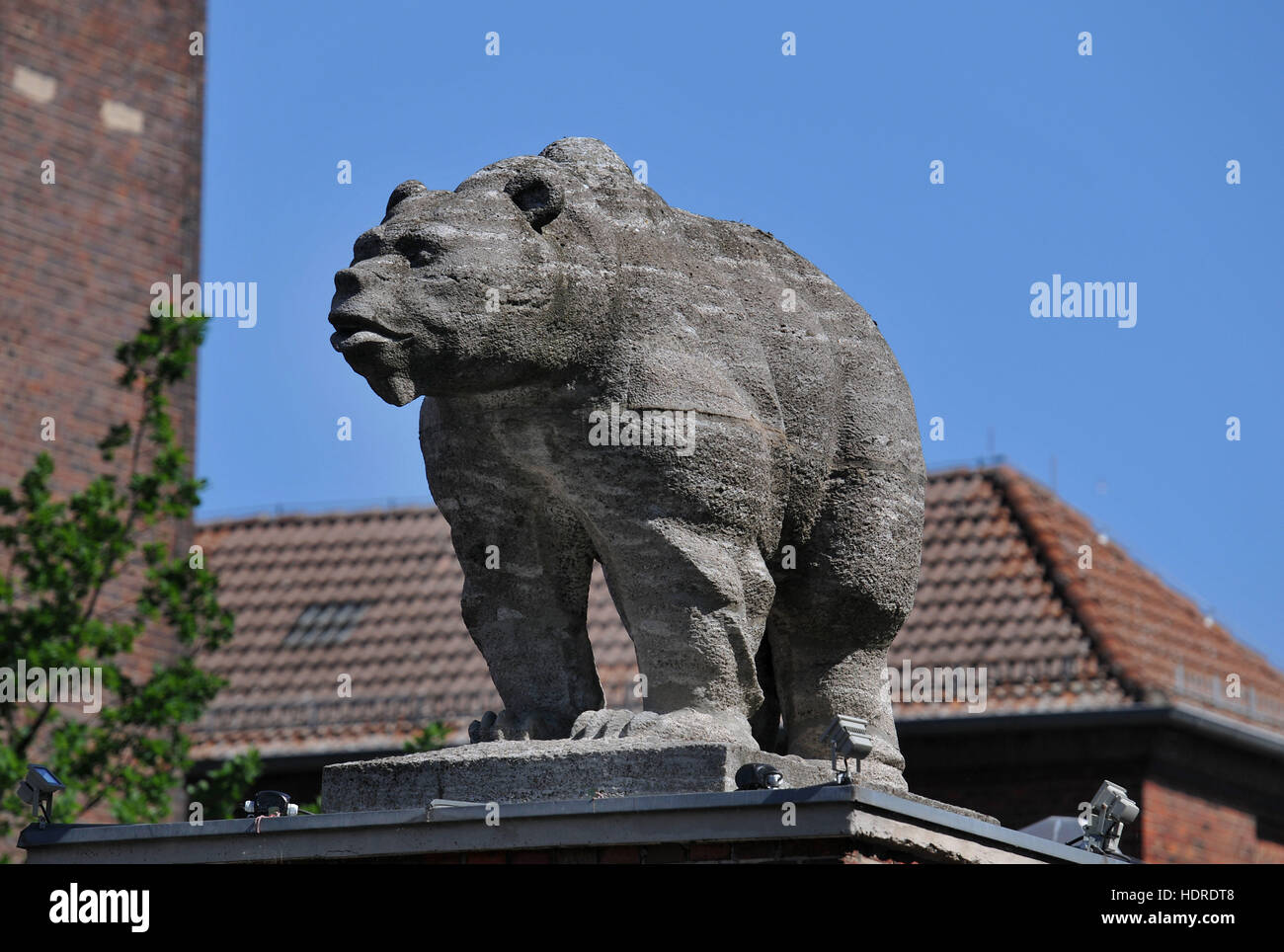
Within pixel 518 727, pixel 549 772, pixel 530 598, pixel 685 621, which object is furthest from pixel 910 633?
pixel 549 772

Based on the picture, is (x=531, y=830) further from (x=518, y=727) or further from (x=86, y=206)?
(x=86, y=206)

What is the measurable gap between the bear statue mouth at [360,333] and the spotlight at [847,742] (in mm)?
1840

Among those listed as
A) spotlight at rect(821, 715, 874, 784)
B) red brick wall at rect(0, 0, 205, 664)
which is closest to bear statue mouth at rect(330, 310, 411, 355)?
spotlight at rect(821, 715, 874, 784)

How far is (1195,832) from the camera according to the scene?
21.6 metres

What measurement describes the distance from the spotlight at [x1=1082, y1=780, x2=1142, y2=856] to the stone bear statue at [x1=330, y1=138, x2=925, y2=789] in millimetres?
787

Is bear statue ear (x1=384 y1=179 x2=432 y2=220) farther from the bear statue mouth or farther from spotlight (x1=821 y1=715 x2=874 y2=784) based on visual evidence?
spotlight (x1=821 y1=715 x2=874 y2=784)

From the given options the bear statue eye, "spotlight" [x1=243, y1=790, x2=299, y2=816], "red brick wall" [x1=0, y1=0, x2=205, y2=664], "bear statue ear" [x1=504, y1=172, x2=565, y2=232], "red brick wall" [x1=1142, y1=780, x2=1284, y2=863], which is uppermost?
"red brick wall" [x1=0, y1=0, x2=205, y2=664]

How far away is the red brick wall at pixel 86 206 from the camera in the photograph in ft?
72.2

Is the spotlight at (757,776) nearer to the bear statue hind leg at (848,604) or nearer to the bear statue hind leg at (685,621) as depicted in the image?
the bear statue hind leg at (685,621)

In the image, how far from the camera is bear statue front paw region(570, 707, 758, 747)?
25.8 ft

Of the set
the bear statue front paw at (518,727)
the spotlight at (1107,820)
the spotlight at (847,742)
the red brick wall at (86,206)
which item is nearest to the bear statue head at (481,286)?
the bear statue front paw at (518,727)

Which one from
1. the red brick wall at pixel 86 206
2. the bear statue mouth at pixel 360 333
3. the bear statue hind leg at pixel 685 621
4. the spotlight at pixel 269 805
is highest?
the red brick wall at pixel 86 206

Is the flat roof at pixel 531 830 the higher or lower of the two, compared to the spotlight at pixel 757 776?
lower
